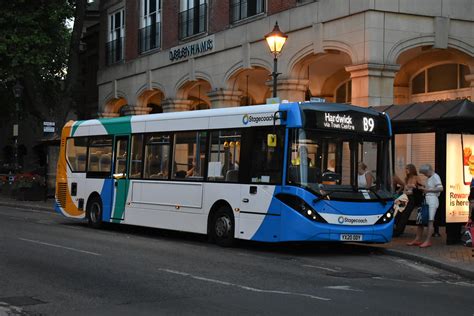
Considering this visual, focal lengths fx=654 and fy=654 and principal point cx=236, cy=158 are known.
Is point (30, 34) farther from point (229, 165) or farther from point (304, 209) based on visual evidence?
point (304, 209)

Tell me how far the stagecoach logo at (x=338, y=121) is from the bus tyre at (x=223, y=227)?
283 cm

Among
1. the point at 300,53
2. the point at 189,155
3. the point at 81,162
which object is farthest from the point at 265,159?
the point at 300,53

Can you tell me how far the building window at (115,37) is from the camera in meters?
34.3

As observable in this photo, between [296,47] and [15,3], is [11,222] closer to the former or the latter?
[296,47]

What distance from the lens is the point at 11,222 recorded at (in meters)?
19.0

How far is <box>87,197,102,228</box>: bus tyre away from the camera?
17.8 meters

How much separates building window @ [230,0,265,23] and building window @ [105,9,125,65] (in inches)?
402

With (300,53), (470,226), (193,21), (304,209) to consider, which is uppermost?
(193,21)

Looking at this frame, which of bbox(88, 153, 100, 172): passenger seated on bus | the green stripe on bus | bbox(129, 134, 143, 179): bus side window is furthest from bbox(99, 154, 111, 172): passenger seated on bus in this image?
bbox(129, 134, 143, 179): bus side window

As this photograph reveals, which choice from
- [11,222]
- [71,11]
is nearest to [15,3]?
[71,11]

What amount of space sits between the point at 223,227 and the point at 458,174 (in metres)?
5.38

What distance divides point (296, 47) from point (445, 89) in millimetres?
5242

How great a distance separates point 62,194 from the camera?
63.5 feet

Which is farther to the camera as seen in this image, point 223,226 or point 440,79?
point 440,79
